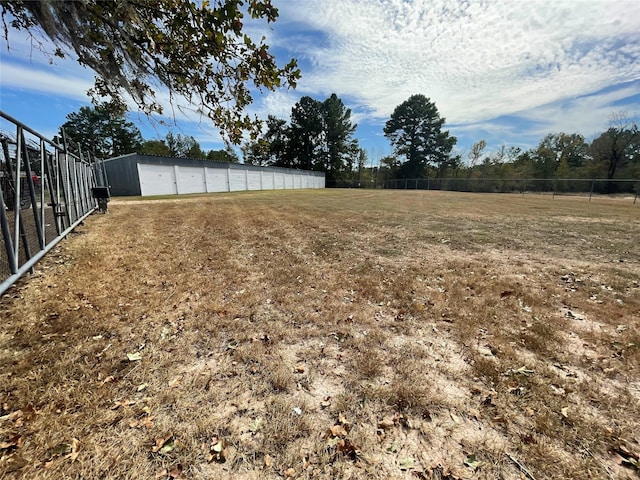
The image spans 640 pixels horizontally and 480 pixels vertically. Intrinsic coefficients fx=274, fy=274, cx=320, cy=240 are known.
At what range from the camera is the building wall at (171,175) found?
896 inches

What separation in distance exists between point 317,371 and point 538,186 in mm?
43511

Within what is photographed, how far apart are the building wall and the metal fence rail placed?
732 inches

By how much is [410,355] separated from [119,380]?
8.35 ft

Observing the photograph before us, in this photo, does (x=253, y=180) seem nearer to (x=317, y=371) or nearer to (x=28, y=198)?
(x=28, y=198)

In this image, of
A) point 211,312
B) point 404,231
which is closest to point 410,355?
point 211,312

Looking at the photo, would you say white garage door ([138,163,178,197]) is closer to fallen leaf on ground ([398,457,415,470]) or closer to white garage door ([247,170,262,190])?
white garage door ([247,170,262,190])

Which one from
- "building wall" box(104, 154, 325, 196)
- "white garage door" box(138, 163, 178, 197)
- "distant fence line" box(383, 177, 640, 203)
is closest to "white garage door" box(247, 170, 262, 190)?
"building wall" box(104, 154, 325, 196)

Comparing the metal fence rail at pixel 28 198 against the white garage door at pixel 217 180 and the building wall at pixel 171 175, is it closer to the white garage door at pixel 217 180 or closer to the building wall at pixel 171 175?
the building wall at pixel 171 175

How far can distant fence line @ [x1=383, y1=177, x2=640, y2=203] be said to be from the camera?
1255 inches

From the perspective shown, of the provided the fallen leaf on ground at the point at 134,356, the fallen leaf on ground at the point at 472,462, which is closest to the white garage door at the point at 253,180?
the fallen leaf on ground at the point at 134,356

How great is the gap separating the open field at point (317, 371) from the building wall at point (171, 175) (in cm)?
2097

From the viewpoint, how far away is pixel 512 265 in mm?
5262

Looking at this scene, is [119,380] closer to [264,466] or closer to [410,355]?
[264,466]

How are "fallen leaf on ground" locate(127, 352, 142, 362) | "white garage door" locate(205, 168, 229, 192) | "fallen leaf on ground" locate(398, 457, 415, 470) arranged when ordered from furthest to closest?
"white garage door" locate(205, 168, 229, 192) → "fallen leaf on ground" locate(127, 352, 142, 362) → "fallen leaf on ground" locate(398, 457, 415, 470)
